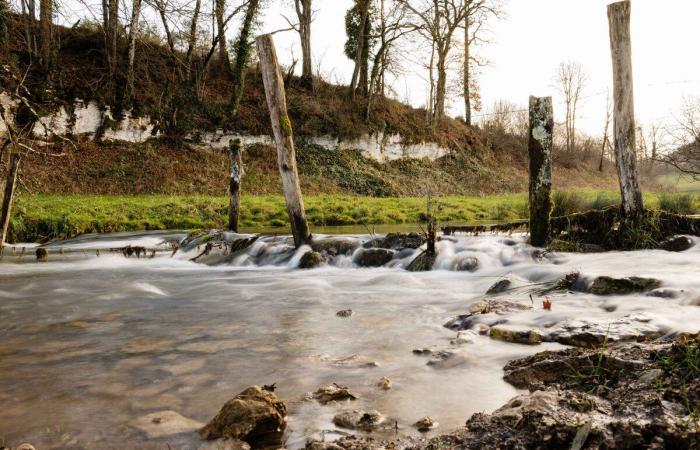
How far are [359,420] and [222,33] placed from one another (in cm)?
2654

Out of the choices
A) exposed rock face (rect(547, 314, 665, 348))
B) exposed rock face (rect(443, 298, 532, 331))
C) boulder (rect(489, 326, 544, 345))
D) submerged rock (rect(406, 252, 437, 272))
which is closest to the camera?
exposed rock face (rect(547, 314, 665, 348))

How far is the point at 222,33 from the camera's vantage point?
85.2 feet

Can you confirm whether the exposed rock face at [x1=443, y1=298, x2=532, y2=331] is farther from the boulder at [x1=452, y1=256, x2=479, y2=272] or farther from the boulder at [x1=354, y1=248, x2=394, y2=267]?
the boulder at [x1=354, y1=248, x2=394, y2=267]

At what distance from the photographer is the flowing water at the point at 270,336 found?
116 inches

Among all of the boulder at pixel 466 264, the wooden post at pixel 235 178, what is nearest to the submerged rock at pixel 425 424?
the boulder at pixel 466 264

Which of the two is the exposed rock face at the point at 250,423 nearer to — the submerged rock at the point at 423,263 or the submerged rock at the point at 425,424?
the submerged rock at the point at 425,424

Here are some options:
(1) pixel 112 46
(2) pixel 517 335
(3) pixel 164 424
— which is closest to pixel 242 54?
(1) pixel 112 46

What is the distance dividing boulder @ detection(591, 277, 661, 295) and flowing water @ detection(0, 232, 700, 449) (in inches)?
5.5

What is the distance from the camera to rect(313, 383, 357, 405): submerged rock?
3.02m

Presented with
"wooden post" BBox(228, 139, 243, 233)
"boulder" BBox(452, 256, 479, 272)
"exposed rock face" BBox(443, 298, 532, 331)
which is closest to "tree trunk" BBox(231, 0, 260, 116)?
"wooden post" BBox(228, 139, 243, 233)

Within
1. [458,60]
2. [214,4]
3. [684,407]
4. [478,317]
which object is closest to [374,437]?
[684,407]

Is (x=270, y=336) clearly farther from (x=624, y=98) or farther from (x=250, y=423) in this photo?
(x=624, y=98)

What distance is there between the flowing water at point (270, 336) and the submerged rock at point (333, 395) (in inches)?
3.1

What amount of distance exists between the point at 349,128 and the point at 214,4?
31.0ft
